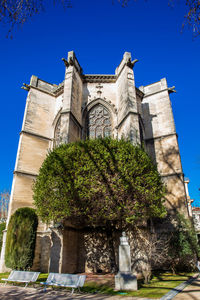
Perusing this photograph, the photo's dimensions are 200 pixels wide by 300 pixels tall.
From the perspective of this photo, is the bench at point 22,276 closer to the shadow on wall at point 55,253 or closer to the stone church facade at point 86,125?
the shadow on wall at point 55,253

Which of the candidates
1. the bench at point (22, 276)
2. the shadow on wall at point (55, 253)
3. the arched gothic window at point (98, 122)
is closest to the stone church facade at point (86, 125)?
the arched gothic window at point (98, 122)

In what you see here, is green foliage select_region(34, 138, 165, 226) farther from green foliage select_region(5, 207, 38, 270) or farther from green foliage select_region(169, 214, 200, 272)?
green foliage select_region(169, 214, 200, 272)

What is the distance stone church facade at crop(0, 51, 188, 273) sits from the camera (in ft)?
35.0

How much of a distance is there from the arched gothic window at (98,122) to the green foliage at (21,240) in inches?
267

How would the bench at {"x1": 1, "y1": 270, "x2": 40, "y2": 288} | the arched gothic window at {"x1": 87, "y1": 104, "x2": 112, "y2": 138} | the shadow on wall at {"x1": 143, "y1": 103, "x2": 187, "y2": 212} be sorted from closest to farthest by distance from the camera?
the bench at {"x1": 1, "y1": 270, "x2": 40, "y2": 288}, the shadow on wall at {"x1": 143, "y1": 103, "x2": 187, "y2": 212}, the arched gothic window at {"x1": 87, "y1": 104, "x2": 112, "y2": 138}

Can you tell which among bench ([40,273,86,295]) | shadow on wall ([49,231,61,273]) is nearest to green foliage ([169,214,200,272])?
shadow on wall ([49,231,61,273])

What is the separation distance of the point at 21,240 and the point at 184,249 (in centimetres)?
775

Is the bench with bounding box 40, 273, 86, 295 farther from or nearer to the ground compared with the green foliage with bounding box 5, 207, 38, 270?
nearer to the ground

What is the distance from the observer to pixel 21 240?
858 centimetres

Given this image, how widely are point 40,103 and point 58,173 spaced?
874 cm

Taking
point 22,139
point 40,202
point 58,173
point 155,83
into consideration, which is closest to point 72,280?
point 40,202

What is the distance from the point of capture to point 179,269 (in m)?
10.6

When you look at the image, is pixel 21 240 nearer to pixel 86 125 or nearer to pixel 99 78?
pixel 86 125

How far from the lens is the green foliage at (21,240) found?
8.21 meters
